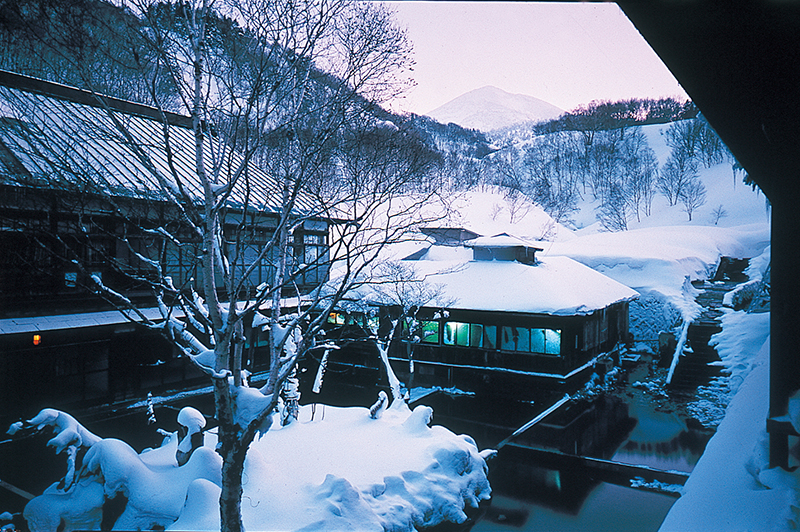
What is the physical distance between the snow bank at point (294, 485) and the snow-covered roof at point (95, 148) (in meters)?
4.81

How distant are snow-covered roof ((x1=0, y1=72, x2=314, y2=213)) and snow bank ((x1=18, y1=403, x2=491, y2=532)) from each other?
4814 millimetres

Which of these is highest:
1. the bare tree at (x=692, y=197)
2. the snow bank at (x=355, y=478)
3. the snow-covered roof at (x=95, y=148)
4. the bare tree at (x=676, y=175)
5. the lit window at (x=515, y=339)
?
the bare tree at (x=676, y=175)

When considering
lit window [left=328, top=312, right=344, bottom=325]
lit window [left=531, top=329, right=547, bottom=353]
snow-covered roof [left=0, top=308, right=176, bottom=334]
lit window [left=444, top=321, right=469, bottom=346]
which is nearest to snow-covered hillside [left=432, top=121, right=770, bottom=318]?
lit window [left=444, top=321, right=469, bottom=346]

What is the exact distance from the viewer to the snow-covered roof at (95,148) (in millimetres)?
6633

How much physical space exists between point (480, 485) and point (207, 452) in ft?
19.2

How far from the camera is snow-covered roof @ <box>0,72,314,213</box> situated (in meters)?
6.63

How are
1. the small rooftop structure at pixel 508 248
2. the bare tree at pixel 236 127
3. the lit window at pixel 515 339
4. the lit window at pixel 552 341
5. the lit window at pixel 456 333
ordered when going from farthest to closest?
the small rooftop structure at pixel 508 248 < the lit window at pixel 456 333 < the lit window at pixel 515 339 < the lit window at pixel 552 341 < the bare tree at pixel 236 127

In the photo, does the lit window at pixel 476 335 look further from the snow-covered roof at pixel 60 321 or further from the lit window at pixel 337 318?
the snow-covered roof at pixel 60 321

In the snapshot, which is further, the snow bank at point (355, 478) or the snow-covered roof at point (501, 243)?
the snow-covered roof at point (501, 243)

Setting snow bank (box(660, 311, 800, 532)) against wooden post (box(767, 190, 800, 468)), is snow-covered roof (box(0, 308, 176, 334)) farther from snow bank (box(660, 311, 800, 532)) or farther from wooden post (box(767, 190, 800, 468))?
wooden post (box(767, 190, 800, 468))

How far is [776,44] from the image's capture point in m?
2.27

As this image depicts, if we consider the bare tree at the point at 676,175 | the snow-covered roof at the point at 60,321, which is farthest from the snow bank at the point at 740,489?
the bare tree at the point at 676,175

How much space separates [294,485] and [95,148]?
40.0 feet

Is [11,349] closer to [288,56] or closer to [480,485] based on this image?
[288,56]
